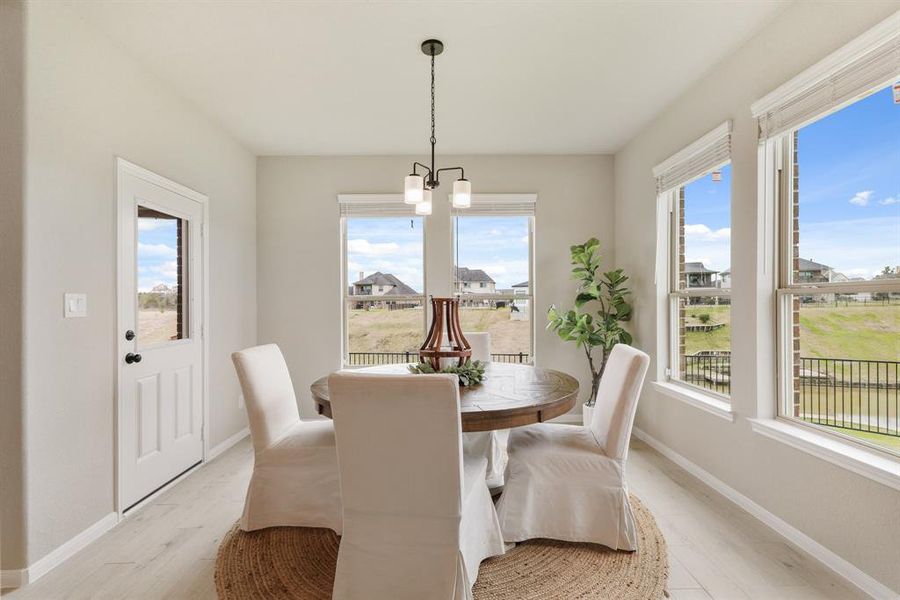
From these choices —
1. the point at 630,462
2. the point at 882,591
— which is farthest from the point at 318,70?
the point at 882,591

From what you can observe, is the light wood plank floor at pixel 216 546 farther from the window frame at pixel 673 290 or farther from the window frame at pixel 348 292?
the window frame at pixel 348 292

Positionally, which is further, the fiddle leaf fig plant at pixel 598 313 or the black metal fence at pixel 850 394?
the fiddle leaf fig plant at pixel 598 313

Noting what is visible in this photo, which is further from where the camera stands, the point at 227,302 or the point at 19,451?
the point at 227,302

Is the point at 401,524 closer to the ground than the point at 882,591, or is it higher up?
higher up

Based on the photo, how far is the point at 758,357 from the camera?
250 centimetres

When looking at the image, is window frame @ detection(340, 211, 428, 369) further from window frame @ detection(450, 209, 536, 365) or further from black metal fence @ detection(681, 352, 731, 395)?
black metal fence @ detection(681, 352, 731, 395)

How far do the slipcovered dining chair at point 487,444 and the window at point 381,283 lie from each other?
45.6 inches

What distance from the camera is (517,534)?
7.02 feet

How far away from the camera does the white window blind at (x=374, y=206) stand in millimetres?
4422

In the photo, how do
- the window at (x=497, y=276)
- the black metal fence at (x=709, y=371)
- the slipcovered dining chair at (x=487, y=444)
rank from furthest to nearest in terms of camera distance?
1. the window at (x=497, y=276)
2. the black metal fence at (x=709, y=371)
3. the slipcovered dining chair at (x=487, y=444)

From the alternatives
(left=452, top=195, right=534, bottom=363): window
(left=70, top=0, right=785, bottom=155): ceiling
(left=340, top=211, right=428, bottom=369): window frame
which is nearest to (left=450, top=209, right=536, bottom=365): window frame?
(left=452, top=195, right=534, bottom=363): window

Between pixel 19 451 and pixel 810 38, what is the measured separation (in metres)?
4.11

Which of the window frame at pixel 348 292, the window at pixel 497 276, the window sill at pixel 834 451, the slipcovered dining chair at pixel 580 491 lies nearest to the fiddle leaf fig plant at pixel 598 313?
the window at pixel 497 276

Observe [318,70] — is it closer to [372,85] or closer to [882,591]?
[372,85]
